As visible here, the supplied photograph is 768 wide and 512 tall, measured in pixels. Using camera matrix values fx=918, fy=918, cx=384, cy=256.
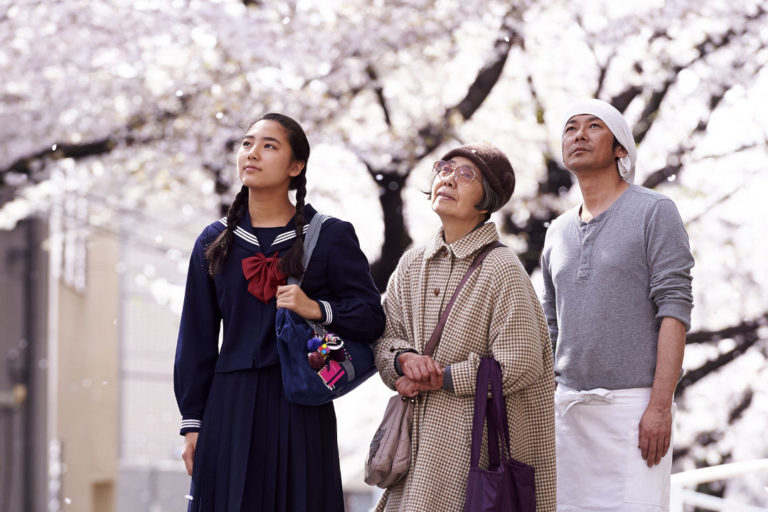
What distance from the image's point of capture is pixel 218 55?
6016 mm

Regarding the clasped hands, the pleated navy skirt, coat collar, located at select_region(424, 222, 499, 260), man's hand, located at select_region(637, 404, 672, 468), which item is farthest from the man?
the pleated navy skirt

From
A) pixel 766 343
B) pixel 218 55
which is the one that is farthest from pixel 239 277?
pixel 766 343

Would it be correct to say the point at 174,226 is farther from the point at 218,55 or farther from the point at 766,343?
the point at 766,343

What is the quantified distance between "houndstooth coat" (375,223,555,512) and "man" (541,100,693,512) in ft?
0.69

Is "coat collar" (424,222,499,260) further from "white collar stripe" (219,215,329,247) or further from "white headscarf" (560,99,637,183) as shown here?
"white headscarf" (560,99,637,183)

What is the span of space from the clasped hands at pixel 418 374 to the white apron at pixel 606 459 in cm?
47

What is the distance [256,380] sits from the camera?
7.05 ft

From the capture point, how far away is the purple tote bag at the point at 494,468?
198cm

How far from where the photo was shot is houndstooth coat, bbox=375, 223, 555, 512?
2084 mm

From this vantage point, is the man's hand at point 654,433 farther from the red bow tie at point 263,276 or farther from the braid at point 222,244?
the braid at point 222,244

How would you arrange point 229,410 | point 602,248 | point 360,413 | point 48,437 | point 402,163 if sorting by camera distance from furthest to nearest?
1. point 48,437
2. point 360,413
3. point 402,163
4. point 602,248
5. point 229,410

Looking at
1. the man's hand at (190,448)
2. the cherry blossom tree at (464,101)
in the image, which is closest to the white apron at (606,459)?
the man's hand at (190,448)

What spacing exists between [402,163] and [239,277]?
12.0 ft

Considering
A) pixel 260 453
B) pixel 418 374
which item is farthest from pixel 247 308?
pixel 418 374
